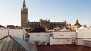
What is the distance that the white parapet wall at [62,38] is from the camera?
1327 centimetres

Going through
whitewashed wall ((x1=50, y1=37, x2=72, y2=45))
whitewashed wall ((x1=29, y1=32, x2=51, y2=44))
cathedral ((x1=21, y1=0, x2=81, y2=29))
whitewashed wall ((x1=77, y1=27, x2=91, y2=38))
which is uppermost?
cathedral ((x1=21, y1=0, x2=81, y2=29))

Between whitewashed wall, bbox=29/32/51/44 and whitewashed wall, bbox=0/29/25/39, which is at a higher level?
whitewashed wall, bbox=0/29/25/39

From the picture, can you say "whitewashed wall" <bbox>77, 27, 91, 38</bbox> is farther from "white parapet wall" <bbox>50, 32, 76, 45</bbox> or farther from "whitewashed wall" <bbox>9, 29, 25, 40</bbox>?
"whitewashed wall" <bbox>9, 29, 25, 40</bbox>

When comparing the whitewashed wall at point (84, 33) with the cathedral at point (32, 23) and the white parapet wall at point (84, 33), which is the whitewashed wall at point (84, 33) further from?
the cathedral at point (32, 23)

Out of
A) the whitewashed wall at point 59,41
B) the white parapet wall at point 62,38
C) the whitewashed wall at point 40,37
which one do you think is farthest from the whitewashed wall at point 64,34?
the whitewashed wall at point 40,37

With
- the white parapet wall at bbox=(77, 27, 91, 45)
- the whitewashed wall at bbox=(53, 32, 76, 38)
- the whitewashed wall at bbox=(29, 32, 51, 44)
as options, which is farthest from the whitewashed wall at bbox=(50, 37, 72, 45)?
the white parapet wall at bbox=(77, 27, 91, 45)

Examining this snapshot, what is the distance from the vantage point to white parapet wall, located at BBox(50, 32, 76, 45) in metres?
13.3

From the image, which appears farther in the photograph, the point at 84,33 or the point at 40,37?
the point at 40,37

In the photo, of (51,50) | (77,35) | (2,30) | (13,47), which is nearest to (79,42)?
(77,35)

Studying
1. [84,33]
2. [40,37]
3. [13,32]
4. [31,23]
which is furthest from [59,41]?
[31,23]

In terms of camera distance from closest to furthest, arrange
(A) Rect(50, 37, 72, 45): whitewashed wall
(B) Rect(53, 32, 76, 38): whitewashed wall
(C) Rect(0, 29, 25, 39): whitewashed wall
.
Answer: (C) Rect(0, 29, 25, 39): whitewashed wall, (A) Rect(50, 37, 72, 45): whitewashed wall, (B) Rect(53, 32, 76, 38): whitewashed wall

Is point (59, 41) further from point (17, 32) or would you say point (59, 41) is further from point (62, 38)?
point (17, 32)

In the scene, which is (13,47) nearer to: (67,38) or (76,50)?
(76,50)

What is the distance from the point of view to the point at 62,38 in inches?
529
